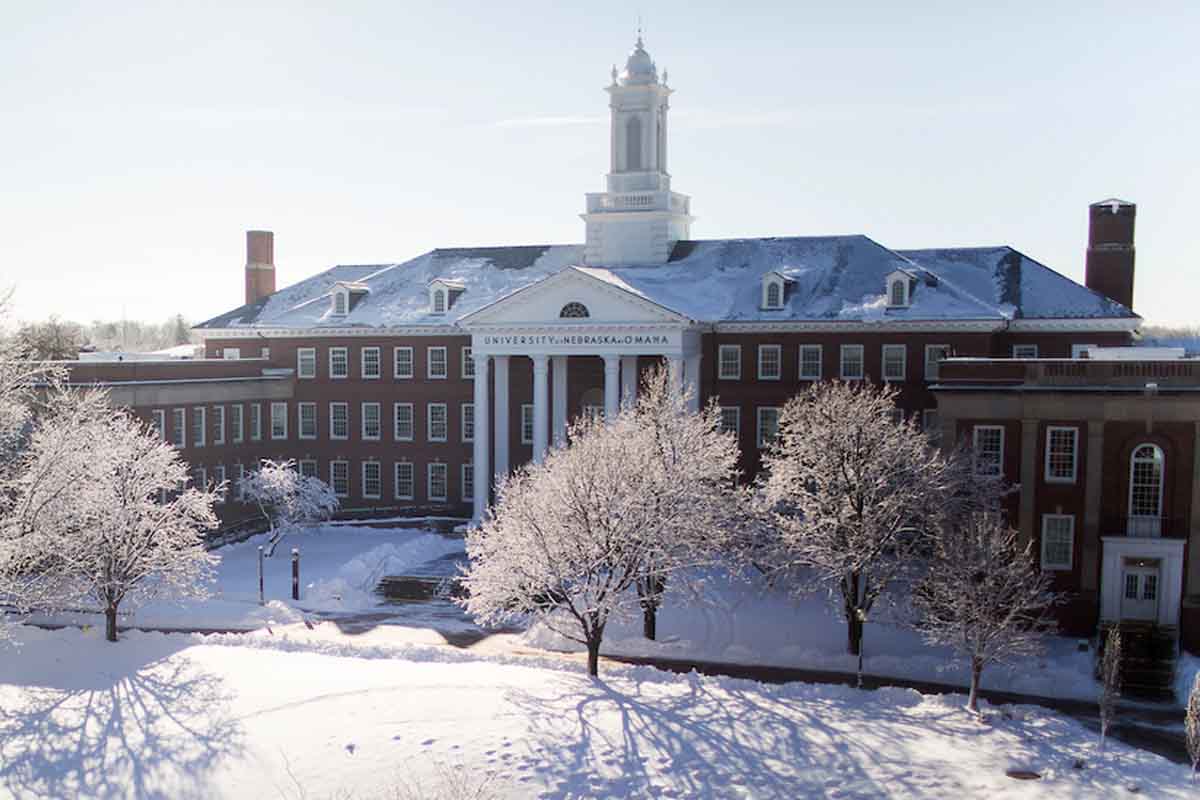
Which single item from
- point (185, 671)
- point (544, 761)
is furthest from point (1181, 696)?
point (185, 671)

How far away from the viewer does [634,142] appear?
5684 cm

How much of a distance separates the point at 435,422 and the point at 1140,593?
3338cm

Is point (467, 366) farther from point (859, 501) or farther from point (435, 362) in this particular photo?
point (859, 501)

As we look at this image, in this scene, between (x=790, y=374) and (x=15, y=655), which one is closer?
(x=15, y=655)

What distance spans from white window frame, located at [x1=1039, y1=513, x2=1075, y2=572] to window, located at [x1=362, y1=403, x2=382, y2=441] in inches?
1308

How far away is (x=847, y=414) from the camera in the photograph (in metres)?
33.2

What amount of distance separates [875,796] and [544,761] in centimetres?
688

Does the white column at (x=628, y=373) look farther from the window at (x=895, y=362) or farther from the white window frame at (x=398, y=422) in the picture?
the white window frame at (x=398, y=422)

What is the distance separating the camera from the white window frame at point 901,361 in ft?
157

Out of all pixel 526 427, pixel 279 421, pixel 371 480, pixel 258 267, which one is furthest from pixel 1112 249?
pixel 258 267

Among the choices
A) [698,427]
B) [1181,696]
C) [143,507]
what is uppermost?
[698,427]

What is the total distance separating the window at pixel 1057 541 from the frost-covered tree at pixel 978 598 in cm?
479

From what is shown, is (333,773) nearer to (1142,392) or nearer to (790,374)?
(1142,392)

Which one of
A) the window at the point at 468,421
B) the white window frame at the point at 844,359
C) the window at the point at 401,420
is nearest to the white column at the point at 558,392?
the window at the point at 468,421
